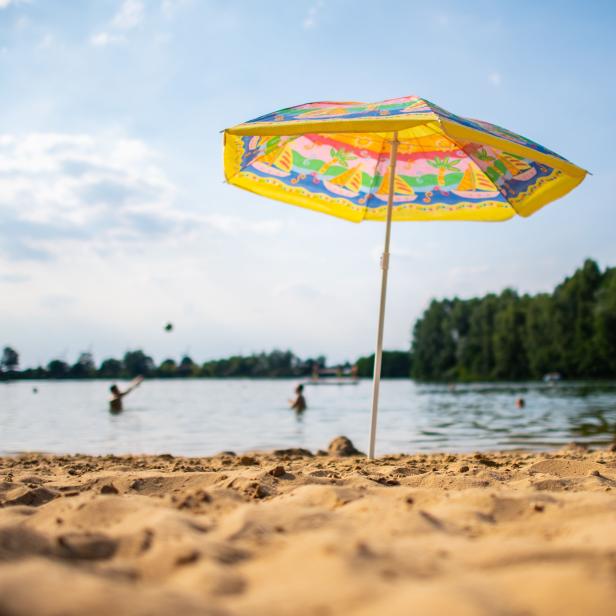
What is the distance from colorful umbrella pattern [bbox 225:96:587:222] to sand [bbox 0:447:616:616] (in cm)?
293

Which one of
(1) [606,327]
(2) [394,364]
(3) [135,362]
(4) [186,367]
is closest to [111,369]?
(3) [135,362]

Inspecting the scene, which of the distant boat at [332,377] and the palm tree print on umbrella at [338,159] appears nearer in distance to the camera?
the palm tree print on umbrella at [338,159]

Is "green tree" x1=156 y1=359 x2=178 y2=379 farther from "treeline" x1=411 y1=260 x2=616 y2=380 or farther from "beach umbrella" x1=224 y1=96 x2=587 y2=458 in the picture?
"beach umbrella" x1=224 y1=96 x2=587 y2=458

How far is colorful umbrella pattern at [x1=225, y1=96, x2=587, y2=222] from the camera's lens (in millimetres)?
4953

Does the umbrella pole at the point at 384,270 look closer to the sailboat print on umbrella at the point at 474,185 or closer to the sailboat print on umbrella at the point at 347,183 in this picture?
the sailboat print on umbrella at the point at 347,183

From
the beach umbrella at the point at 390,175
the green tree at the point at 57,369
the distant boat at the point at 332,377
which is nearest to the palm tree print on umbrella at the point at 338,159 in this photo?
the beach umbrella at the point at 390,175

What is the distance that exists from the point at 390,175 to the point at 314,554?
140 inches

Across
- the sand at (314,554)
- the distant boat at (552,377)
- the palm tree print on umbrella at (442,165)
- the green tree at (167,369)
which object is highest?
the palm tree print on umbrella at (442,165)

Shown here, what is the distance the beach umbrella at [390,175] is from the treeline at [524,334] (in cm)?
5123

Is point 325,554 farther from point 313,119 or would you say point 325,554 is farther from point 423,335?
point 423,335

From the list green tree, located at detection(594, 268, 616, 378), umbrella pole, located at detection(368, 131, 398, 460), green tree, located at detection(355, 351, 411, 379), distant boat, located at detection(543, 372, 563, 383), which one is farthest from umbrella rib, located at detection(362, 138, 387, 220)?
green tree, located at detection(355, 351, 411, 379)

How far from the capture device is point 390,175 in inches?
185

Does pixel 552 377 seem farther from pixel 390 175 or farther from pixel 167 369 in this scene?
pixel 390 175

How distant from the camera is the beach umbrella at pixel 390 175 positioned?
476cm
